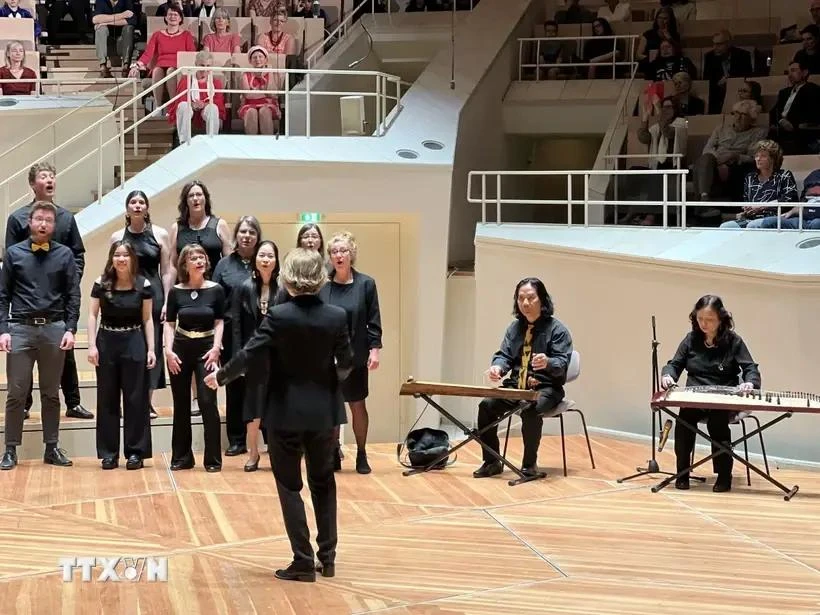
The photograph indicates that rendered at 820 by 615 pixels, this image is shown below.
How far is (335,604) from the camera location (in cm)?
484

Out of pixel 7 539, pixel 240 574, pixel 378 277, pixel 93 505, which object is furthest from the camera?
pixel 378 277

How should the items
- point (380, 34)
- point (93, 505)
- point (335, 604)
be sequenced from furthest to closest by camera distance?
point (380, 34), point (93, 505), point (335, 604)

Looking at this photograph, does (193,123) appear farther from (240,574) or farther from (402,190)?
(240,574)

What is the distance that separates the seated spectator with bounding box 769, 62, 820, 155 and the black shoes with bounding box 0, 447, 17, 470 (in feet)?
21.5

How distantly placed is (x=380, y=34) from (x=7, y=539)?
8.67m

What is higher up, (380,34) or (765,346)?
(380,34)

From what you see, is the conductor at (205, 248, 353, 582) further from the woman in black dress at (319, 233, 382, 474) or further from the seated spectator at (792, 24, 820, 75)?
the seated spectator at (792, 24, 820, 75)

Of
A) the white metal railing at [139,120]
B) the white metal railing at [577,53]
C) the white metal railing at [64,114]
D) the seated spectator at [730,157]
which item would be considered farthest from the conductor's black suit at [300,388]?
the white metal railing at [577,53]

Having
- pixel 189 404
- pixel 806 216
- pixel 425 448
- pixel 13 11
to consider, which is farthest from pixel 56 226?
pixel 13 11

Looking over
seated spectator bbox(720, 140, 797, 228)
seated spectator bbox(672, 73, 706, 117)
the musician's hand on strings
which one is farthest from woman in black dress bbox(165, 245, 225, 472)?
seated spectator bbox(672, 73, 706, 117)

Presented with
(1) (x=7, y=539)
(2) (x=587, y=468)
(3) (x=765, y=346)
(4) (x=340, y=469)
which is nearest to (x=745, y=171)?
(3) (x=765, y=346)

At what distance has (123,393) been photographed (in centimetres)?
727

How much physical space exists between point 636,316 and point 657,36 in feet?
16.7

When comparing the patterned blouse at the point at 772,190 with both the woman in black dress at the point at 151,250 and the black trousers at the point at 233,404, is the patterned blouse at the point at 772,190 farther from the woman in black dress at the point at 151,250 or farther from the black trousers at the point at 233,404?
the woman in black dress at the point at 151,250
